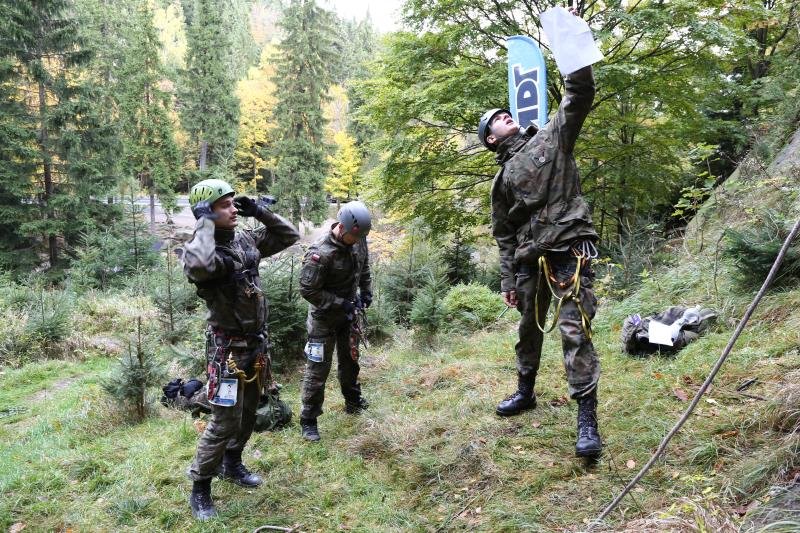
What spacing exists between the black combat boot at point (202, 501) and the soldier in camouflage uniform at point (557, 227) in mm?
2688

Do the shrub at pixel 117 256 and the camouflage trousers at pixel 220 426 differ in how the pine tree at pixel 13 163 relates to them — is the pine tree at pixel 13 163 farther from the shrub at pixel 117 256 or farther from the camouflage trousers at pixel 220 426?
the camouflage trousers at pixel 220 426

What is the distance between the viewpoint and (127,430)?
555cm

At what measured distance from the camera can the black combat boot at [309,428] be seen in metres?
4.93

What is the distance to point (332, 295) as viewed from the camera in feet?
15.7

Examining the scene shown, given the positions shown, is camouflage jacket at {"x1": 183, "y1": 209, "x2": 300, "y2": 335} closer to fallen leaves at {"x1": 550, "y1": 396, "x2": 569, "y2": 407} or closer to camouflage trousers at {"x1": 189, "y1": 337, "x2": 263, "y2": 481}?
camouflage trousers at {"x1": 189, "y1": 337, "x2": 263, "y2": 481}

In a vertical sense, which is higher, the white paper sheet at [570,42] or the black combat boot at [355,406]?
the white paper sheet at [570,42]

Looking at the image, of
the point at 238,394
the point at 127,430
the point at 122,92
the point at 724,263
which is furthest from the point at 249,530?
the point at 122,92

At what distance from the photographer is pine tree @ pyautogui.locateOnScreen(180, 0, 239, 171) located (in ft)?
95.1

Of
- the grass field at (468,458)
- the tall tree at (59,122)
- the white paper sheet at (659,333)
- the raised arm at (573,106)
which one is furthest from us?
the tall tree at (59,122)

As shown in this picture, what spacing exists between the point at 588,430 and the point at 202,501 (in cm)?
285

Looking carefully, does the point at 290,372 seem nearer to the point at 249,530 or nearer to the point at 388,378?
the point at 388,378

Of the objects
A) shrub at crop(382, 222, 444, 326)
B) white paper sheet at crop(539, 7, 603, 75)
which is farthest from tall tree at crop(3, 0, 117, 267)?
white paper sheet at crop(539, 7, 603, 75)

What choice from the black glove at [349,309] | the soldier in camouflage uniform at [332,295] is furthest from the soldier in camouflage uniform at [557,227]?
the black glove at [349,309]

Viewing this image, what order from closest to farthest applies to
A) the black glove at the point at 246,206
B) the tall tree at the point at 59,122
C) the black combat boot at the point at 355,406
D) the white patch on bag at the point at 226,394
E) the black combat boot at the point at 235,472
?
the white patch on bag at the point at 226,394 < the black glove at the point at 246,206 < the black combat boot at the point at 235,472 < the black combat boot at the point at 355,406 < the tall tree at the point at 59,122
